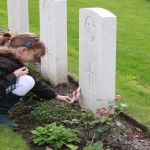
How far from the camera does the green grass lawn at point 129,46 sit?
5.79 m

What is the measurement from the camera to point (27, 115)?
5.14 m

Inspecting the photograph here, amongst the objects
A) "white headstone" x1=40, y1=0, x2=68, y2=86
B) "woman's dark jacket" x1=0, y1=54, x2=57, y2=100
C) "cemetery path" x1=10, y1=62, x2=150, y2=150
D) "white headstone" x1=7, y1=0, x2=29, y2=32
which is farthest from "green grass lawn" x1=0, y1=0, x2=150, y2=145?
"woman's dark jacket" x1=0, y1=54, x2=57, y2=100

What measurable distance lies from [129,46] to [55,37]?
113 inches

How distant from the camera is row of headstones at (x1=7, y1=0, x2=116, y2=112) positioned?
463 cm

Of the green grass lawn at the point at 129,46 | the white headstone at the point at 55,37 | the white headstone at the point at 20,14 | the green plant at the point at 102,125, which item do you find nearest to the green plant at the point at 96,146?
the green plant at the point at 102,125

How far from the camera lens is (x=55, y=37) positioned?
613cm

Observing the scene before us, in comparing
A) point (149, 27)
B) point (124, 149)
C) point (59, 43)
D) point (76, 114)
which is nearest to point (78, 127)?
point (76, 114)

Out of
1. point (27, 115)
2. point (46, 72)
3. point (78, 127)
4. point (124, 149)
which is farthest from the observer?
point (46, 72)

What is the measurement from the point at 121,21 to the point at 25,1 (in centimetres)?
349

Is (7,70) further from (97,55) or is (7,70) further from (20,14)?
(20,14)

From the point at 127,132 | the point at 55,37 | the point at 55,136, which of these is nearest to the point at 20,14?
the point at 55,37

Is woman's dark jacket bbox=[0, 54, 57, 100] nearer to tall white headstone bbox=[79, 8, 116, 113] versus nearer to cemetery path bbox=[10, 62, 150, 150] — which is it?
cemetery path bbox=[10, 62, 150, 150]

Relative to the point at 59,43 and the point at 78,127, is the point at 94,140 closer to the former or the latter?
the point at 78,127

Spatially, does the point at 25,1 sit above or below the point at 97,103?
above
